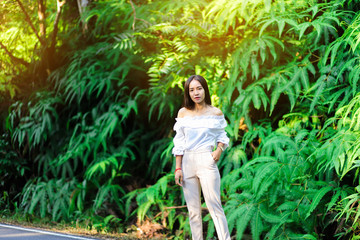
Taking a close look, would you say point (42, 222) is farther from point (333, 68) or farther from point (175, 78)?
point (333, 68)

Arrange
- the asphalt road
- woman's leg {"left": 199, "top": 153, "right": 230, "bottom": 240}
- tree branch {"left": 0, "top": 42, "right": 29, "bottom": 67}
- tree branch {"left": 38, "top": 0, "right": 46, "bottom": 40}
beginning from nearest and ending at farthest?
1. woman's leg {"left": 199, "top": 153, "right": 230, "bottom": 240}
2. the asphalt road
3. tree branch {"left": 0, "top": 42, "right": 29, "bottom": 67}
4. tree branch {"left": 38, "top": 0, "right": 46, "bottom": 40}

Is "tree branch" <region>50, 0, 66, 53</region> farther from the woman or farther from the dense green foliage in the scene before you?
the woman

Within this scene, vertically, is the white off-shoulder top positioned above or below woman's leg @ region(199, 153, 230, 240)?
above

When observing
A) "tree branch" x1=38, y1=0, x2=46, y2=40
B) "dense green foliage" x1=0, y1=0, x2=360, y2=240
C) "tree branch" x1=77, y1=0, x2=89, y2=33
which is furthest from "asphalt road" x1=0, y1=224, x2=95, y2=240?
"tree branch" x1=38, y1=0, x2=46, y2=40

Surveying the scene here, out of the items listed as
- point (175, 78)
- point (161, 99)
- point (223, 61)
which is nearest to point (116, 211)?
point (161, 99)

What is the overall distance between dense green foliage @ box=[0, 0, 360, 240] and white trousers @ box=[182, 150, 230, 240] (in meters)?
0.96

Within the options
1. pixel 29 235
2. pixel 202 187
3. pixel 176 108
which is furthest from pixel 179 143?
pixel 176 108

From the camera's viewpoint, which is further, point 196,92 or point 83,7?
point 83,7

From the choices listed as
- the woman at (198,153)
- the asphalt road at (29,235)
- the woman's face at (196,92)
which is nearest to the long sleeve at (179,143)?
the woman at (198,153)

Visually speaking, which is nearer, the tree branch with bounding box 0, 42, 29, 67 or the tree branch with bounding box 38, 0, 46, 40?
the tree branch with bounding box 0, 42, 29, 67

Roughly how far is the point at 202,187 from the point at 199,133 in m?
0.53

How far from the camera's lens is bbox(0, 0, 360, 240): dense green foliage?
17.8 ft

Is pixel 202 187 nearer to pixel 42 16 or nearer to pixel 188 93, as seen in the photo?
pixel 188 93

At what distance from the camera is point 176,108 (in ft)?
26.0
